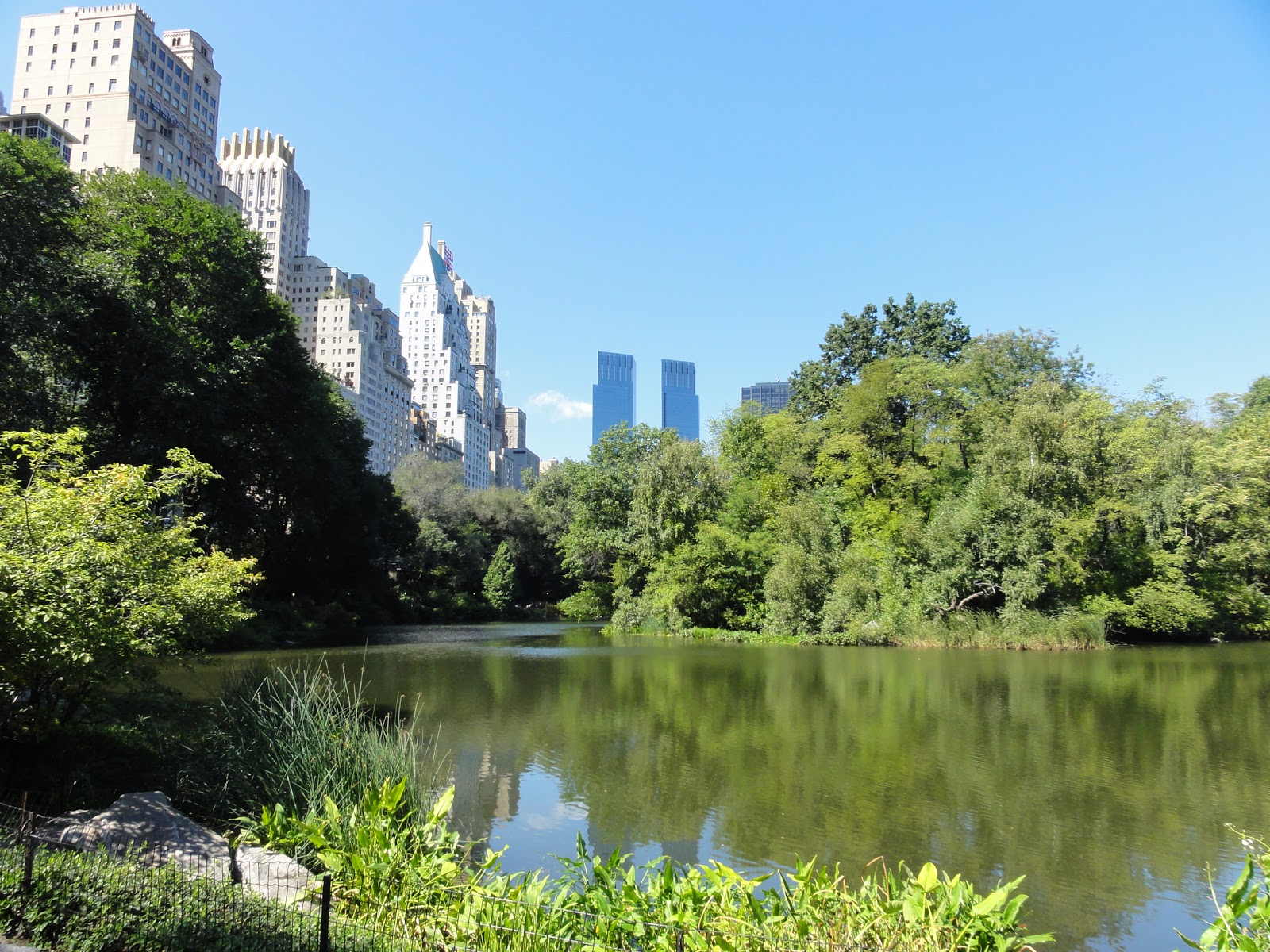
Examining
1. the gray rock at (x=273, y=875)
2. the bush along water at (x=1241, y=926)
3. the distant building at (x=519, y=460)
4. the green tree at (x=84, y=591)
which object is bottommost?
the gray rock at (x=273, y=875)

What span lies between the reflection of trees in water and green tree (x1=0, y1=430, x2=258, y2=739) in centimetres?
342

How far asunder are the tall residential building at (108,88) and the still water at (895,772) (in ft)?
224

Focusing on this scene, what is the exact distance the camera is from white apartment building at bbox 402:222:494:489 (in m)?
142

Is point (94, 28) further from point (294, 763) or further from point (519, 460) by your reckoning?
point (519, 460)

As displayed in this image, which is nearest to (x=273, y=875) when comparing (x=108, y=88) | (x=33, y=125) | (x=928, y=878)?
(x=928, y=878)

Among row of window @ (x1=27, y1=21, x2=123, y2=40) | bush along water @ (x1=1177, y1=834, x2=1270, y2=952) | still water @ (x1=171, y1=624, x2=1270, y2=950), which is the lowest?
still water @ (x1=171, y1=624, x2=1270, y2=950)

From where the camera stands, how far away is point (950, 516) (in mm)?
30281

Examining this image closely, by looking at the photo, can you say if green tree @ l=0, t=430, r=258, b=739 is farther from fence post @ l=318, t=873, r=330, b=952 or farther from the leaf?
the leaf

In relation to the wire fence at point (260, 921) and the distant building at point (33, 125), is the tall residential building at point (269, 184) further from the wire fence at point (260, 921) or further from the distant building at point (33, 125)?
the wire fence at point (260, 921)

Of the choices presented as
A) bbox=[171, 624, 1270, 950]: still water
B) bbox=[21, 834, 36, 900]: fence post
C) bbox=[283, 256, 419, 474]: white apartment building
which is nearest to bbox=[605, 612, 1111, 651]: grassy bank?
bbox=[171, 624, 1270, 950]: still water

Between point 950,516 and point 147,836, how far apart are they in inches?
1157

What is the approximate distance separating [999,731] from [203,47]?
95.3m

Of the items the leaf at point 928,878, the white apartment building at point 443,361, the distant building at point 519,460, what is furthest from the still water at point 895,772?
the distant building at point 519,460

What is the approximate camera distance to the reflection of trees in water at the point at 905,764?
23.4 feet
